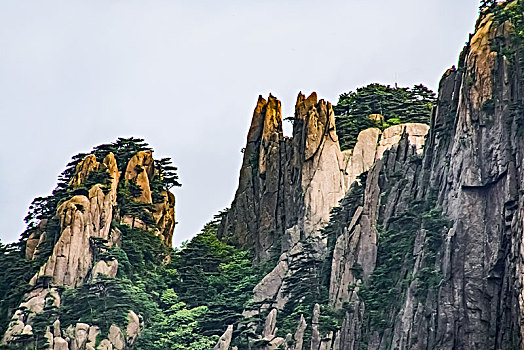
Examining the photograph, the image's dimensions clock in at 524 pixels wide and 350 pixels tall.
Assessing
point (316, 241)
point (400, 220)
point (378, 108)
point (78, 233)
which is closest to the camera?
point (400, 220)

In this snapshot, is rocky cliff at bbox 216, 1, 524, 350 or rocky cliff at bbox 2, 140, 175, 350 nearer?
rocky cliff at bbox 216, 1, 524, 350

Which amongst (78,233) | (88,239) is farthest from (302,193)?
(78,233)

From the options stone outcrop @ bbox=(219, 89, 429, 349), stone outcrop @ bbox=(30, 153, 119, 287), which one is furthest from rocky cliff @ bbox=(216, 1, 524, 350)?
stone outcrop @ bbox=(30, 153, 119, 287)

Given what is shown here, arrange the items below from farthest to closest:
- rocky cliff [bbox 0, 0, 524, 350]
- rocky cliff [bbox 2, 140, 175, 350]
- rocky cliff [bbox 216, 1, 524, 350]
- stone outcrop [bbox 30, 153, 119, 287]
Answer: stone outcrop [bbox 30, 153, 119, 287]
rocky cliff [bbox 2, 140, 175, 350]
rocky cliff [bbox 0, 0, 524, 350]
rocky cliff [bbox 216, 1, 524, 350]

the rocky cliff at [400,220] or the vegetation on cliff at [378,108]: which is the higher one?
the vegetation on cliff at [378,108]

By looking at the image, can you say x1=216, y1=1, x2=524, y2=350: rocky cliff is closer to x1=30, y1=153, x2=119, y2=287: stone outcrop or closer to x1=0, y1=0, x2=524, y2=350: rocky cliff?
x1=0, y1=0, x2=524, y2=350: rocky cliff

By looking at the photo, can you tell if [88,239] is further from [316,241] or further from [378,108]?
[378,108]

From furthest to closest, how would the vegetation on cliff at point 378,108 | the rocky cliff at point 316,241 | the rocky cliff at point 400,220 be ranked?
1. the vegetation on cliff at point 378,108
2. the rocky cliff at point 316,241
3. the rocky cliff at point 400,220

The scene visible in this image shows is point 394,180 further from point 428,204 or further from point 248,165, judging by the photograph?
point 248,165

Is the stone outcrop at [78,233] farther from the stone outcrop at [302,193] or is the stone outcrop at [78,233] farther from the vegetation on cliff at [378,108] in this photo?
the vegetation on cliff at [378,108]

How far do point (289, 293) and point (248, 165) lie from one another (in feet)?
45.2

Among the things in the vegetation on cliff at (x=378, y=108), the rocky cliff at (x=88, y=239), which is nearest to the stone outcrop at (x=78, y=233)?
the rocky cliff at (x=88, y=239)

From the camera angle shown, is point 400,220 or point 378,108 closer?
point 400,220

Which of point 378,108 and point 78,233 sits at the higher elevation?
point 378,108
